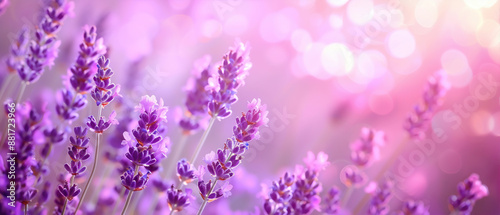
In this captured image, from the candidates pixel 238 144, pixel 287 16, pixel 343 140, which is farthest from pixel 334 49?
pixel 238 144

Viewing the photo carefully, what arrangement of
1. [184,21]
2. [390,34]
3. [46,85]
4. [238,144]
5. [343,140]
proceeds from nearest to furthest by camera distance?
1. [238,144]
2. [46,85]
3. [184,21]
4. [343,140]
5. [390,34]

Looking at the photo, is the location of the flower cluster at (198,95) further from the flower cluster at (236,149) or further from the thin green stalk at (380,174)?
the thin green stalk at (380,174)

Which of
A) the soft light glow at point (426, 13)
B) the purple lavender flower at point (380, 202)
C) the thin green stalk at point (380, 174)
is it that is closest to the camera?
the purple lavender flower at point (380, 202)

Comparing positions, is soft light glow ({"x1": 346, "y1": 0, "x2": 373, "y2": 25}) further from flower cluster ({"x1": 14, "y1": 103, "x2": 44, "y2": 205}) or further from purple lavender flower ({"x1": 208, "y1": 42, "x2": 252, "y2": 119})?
flower cluster ({"x1": 14, "y1": 103, "x2": 44, "y2": 205})

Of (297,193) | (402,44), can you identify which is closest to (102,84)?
(297,193)

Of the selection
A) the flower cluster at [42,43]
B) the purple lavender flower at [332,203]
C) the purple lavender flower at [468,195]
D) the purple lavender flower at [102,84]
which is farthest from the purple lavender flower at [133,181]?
the purple lavender flower at [468,195]

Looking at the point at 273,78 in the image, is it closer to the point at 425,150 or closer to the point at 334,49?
the point at 334,49
